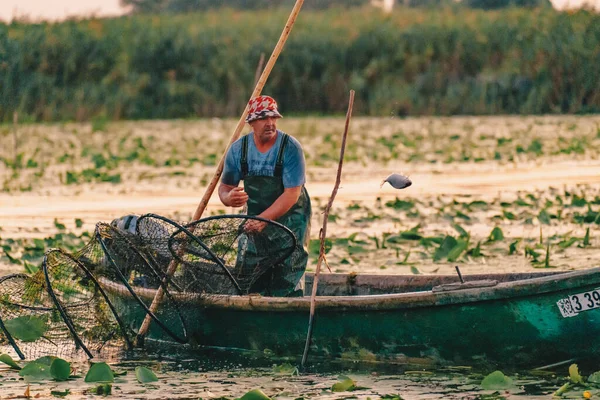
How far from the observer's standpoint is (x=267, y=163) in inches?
263

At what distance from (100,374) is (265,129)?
5.19ft

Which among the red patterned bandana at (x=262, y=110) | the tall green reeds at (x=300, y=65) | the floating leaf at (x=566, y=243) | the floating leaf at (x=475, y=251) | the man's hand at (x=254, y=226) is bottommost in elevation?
the floating leaf at (x=475, y=251)

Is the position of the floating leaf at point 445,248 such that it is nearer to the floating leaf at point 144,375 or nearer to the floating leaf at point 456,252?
the floating leaf at point 456,252

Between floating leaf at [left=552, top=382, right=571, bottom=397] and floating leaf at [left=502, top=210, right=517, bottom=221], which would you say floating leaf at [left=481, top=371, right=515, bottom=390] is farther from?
floating leaf at [left=502, top=210, right=517, bottom=221]

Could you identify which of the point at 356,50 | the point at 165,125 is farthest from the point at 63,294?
the point at 356,50

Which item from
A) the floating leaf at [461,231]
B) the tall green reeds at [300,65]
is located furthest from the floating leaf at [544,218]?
the tall green reeds at [300,65]

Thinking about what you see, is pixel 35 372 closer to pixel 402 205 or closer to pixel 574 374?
pixel 574 374

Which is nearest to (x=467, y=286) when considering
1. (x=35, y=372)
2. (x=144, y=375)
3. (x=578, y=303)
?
(x=578, y=303)

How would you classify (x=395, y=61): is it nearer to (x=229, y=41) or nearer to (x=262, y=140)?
(x=229, y=41)

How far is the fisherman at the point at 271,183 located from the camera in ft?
21.7

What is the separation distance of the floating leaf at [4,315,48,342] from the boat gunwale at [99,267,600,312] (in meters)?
0.60

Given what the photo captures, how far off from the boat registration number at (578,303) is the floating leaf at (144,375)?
1.87m

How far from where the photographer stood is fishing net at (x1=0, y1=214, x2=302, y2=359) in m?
6.70

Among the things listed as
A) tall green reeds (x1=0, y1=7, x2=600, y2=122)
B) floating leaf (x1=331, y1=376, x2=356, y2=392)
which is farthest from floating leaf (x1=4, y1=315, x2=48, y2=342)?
tall green reeds (x1=0, y1=7, x2=600, y2=122)
